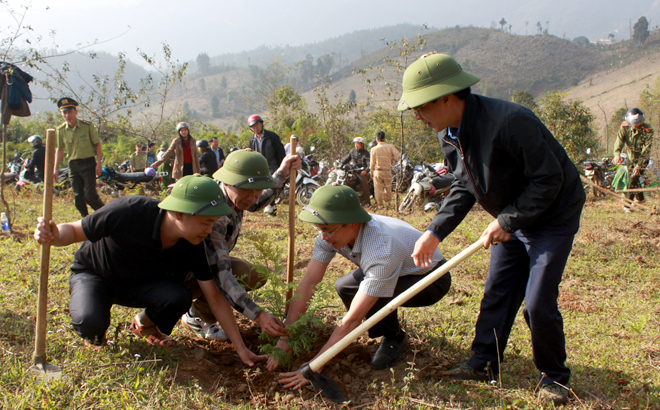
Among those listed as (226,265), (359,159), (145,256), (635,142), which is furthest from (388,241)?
(359,159)

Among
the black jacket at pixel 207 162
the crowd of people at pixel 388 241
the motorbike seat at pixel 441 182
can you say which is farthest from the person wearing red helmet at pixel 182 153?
the crowd of people at pixel 388 241

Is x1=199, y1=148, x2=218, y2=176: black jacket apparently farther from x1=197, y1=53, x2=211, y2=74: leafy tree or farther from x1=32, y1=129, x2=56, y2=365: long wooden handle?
x1=197, y1=53, x2=211, y2=74: leafy tree

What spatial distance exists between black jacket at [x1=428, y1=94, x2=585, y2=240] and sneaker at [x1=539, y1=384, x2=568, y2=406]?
0.93 metres

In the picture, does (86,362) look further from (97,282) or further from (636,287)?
(636,287)

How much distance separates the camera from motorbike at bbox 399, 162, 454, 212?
907 cm

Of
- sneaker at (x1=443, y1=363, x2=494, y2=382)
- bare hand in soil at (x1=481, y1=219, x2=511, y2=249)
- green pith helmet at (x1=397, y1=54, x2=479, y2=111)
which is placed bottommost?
sneaker at (x1=443, y1=363, x2=494, y2=382)

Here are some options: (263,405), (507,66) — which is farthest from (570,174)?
(507,66)

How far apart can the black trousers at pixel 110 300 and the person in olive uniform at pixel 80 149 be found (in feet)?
14.8

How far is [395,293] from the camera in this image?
9.29ft

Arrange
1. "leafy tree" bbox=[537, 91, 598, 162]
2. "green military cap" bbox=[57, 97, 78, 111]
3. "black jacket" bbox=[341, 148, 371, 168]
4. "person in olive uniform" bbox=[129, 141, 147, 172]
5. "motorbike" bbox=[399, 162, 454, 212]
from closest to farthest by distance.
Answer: "green military cap" bbox=[57, 97, 78, 111], "motorbike" bbox=[399, 162, 454, 212], "black jacket" bbox=[341, 148, 371, 168], "person in olive uniform" bbox=[129, 141, 147, 172], "leafy tree" bbox=[537, 91, 598, 162]

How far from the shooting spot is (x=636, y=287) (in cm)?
416

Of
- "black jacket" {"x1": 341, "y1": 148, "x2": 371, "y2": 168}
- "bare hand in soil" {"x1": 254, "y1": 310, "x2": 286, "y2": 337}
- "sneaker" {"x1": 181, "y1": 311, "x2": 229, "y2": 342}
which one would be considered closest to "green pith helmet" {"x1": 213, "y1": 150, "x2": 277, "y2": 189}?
"bare hand in soil" {"x1": 254, "y1": 310, "x2": 286, "y2": 337}

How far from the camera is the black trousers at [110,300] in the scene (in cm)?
268

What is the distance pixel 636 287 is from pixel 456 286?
1736 mm
